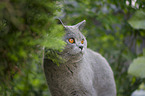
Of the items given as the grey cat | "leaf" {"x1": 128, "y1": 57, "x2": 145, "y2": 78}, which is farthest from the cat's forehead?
"leaf" {"x1": 128, "y1": 57, "x2": 145, "y2": 78}

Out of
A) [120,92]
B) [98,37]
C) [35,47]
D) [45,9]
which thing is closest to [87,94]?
[35,47]

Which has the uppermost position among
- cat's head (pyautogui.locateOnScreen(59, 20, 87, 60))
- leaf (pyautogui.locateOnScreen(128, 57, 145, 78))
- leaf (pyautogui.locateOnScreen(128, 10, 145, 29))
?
cat's head (pyautogui.locateOnScreen(59, 20, 87, 60))

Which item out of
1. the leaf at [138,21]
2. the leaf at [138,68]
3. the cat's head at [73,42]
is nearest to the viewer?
the cat's head at [73,42]

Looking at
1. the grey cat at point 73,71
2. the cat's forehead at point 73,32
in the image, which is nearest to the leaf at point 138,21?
the grey cat at point 73,71

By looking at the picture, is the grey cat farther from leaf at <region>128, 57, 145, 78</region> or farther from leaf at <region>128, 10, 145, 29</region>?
leaf at <region>128, 10, 145, 29</region>

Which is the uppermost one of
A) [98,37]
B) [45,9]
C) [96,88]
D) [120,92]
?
[45,9]

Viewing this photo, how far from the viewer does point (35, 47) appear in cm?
64

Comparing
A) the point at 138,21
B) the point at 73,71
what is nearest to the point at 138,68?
the point at 138,21

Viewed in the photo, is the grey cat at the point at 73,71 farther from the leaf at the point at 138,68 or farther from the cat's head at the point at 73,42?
the leaf at the point at 138,68

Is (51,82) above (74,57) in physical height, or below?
below

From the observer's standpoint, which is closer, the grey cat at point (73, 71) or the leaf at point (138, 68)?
the grey cat at point (73, 71)

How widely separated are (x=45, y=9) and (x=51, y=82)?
1.93ft

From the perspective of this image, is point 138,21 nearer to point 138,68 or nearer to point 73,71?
point 138,68

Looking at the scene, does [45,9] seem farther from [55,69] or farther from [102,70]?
[102,70]
